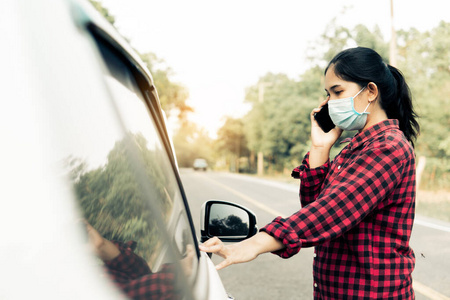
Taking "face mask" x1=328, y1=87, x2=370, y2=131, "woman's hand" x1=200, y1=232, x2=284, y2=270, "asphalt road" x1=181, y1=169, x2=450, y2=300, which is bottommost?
"asphalt road" x1=181, y1=169, x2=450, y2=300

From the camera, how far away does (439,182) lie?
2544 centimetres

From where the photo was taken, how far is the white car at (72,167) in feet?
2.15

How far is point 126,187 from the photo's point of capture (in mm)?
1009

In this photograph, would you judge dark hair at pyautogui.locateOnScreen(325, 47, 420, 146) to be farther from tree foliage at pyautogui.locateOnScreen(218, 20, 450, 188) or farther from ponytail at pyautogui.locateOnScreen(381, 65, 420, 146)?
tree foliage at pyautogui.locateOnScreen(218, 20, 450, 188)

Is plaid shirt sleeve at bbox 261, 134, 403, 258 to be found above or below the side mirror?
Answer: above

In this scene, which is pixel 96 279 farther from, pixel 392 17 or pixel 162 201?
pixel 392 17

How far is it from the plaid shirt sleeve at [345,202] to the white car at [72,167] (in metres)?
0.40

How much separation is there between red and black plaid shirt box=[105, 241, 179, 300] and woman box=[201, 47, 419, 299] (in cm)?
36

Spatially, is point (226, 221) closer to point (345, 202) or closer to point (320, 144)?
point (320, 144)

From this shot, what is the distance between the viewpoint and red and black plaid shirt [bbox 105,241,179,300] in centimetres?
87

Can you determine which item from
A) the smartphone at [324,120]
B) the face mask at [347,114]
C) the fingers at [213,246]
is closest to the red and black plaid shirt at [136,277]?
the fingers at [213,246]

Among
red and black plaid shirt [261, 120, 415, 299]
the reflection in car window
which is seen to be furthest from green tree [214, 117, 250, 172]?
the reflection in car window

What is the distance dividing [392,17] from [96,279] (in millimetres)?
16868

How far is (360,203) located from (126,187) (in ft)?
2.81
